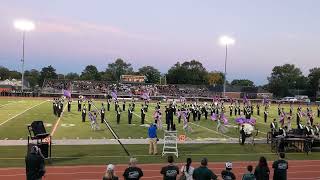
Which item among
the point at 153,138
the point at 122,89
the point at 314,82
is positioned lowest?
the point at 153,138

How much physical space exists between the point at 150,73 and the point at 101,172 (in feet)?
437

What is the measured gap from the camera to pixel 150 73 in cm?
14900

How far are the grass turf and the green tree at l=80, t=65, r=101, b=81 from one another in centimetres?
12105

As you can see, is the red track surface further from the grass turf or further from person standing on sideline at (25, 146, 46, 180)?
person standing on sideline at (25, 146, 46, 180)

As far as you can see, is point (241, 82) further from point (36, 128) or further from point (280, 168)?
point (280, 168)

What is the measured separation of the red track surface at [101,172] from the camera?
15.3 meters

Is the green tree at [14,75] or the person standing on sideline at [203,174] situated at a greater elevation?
the green tree at [14,75]

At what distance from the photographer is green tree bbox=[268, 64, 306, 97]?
113350 millimetres

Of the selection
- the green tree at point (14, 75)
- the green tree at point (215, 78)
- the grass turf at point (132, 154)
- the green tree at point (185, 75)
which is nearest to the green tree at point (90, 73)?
the green tree at point (14, 75)

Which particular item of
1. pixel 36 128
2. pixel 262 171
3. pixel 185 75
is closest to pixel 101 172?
pixel 36 128

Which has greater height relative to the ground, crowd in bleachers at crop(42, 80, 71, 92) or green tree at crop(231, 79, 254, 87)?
green tree at crop(231, 79, 254, 87)

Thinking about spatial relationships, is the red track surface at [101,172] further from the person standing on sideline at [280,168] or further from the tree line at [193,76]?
the tree line at [193,76]

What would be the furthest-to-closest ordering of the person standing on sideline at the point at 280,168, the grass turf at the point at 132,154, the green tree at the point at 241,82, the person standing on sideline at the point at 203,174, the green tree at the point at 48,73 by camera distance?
the green tree at the point at 241,82 < the green tree at the point at 48,73 < the grass turf at the point at 132,154 < the person standing on sideline at the point at 280,168 < the person standing on sideline at the point at 203,174

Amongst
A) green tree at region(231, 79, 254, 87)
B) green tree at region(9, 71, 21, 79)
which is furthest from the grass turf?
green tree at region(9, 71, 21, 79)
